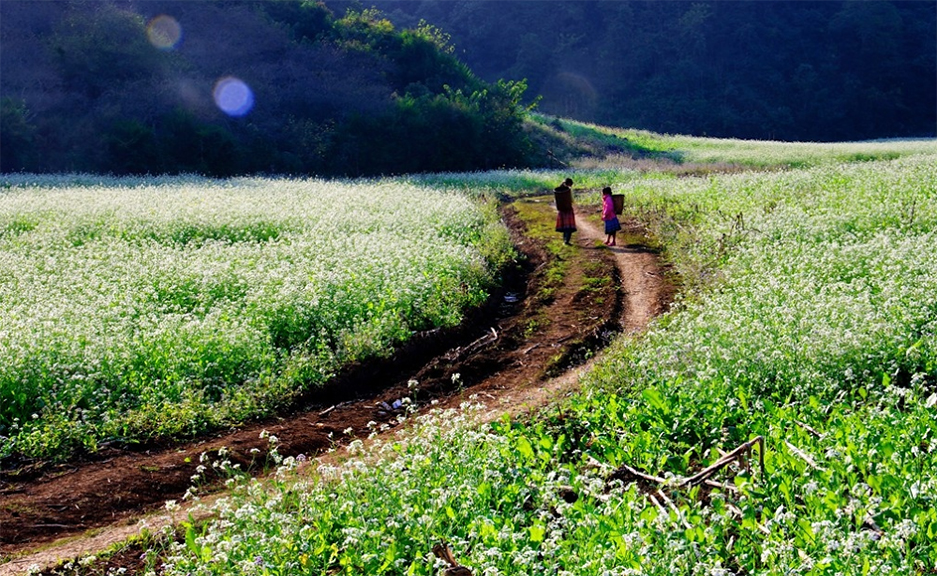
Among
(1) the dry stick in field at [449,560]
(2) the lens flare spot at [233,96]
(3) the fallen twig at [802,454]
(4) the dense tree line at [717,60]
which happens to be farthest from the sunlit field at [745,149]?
(1) the dry stick in field at [449,560]

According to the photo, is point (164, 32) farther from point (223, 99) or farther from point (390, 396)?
point (390, 396)

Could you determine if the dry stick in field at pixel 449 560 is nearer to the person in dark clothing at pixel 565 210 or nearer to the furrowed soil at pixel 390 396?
the furrowed soil at pixel 390 396

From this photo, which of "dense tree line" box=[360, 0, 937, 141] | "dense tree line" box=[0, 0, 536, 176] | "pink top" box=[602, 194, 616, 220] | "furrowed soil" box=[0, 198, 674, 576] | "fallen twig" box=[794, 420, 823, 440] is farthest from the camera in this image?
"dense tree line" box=[360, 0, 937, 141]

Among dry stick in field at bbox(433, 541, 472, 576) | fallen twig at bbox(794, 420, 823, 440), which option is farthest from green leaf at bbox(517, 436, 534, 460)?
fallen twig at bbox(794, 420, 823, 440)

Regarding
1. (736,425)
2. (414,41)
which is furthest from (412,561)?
(414,41)

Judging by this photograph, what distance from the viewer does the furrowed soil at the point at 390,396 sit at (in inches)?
283

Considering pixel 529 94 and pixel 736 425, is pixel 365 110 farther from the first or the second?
pixel 529 94

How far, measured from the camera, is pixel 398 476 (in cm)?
657

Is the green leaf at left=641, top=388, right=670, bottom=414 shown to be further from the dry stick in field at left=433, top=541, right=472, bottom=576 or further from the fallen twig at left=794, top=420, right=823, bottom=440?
the dry stick in field at left=433, top=541, right=472, bottom=576

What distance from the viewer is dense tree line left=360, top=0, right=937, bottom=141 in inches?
3401

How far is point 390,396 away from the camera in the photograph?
33.9 feet

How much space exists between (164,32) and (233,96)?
31.7 feet

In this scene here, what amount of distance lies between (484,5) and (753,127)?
124ft

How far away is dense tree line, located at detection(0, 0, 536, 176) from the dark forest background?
0.12 m
